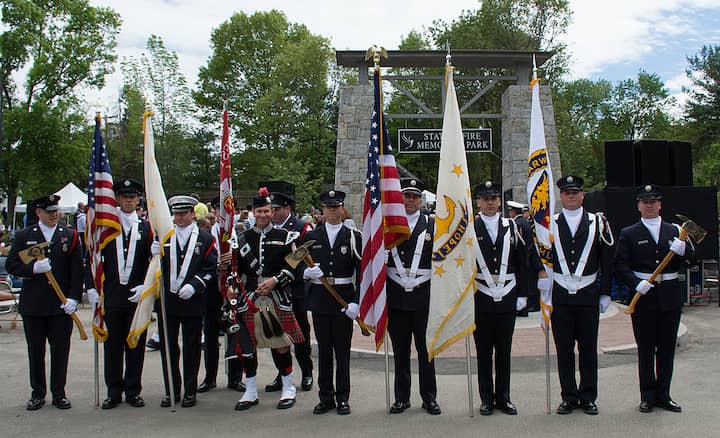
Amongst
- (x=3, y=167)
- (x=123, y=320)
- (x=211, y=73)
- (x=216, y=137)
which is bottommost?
(x=123, y=320)

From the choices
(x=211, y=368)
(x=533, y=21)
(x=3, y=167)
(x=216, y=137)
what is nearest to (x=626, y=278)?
(x=211, y=368)

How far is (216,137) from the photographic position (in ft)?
139

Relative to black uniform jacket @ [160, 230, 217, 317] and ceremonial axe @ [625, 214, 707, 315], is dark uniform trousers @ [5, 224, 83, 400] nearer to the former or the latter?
black uniform jacket @ [160, 230, 217, 317]

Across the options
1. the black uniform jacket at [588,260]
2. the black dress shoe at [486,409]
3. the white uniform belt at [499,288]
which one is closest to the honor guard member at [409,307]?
the black dress shoe at [486,409]

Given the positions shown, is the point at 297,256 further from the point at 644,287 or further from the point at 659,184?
the point at 659,184

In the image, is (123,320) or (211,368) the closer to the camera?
(123,320)

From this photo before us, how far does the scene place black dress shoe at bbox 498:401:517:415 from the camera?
581 cm

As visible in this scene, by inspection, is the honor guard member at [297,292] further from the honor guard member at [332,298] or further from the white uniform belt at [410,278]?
the white uniform belt at [410,278]

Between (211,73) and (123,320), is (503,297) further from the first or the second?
(211,73)

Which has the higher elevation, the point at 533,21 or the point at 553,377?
the point at 533,21

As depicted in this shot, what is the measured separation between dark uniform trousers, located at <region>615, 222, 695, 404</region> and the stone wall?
33.8 feet

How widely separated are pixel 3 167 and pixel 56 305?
82.8ft

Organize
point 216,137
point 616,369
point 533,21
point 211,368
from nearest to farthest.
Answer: point 211,368 < point 616,369 < point 533,21 < point 216,137

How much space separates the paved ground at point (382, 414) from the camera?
5.41 meters
